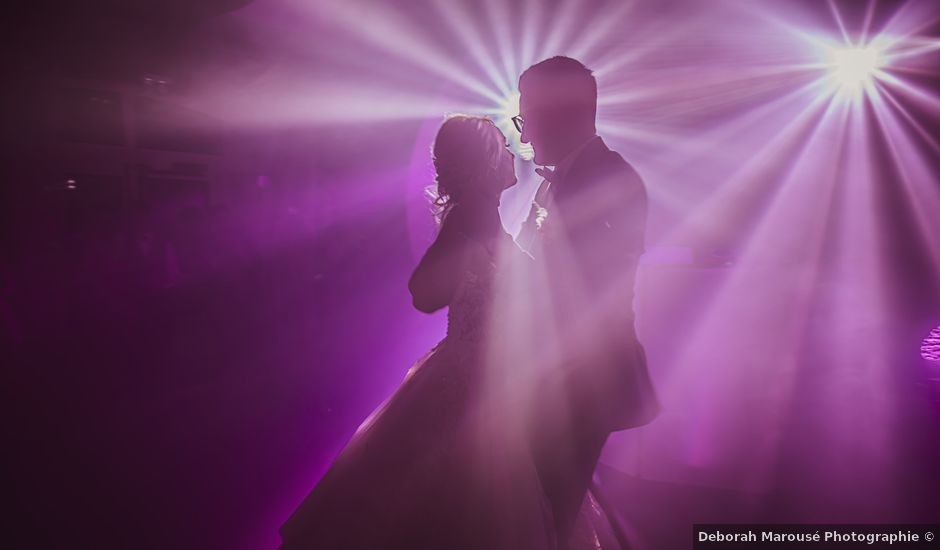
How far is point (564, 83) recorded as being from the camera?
1.56 metres

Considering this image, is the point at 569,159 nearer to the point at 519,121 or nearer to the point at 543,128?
the point at 543,128

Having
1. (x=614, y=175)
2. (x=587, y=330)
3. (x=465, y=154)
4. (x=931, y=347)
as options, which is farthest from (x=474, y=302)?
(x=931, y=347)

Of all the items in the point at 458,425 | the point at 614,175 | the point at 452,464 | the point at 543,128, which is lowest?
the point at 452,464

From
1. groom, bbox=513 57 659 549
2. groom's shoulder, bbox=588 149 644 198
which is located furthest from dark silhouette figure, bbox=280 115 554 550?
groom's shoulder, bbox=588 149 644 198

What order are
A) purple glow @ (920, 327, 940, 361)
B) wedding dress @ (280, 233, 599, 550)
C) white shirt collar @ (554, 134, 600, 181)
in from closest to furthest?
1. wedding dress @ (280, 233, 599, 550)
2. white shirt collar @ (554, 134, 600, 181)
3. purple glow @ (920, 327, 940, 361)

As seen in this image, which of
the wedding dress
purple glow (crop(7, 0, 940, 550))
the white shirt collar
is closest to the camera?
the wedding dress

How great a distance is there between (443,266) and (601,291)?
505 millimetres

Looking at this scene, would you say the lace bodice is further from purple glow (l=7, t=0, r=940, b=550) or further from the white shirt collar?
the white shirt collar

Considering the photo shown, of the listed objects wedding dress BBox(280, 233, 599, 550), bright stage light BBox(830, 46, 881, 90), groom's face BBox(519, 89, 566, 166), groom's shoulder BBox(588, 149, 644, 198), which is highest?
bright stage light BBox(830, 46, 881, 90)

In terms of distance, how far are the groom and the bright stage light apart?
14.2 feet

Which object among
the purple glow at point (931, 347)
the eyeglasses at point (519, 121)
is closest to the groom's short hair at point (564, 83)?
the eyeglasses at point (519, 121)

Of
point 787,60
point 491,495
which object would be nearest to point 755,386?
point 491,495

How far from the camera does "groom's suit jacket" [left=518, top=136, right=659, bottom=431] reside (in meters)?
1.41

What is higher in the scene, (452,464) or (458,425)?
(458,425)
